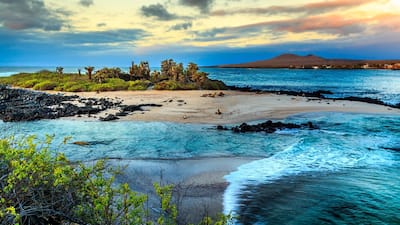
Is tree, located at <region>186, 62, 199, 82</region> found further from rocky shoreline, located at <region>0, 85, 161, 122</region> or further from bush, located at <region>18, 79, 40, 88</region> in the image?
rocky shoreline, located at <region>0, 85, 161, 122</region>

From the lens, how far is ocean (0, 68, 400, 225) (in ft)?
26.5

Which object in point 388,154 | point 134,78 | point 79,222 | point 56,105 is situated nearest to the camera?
point 79,222

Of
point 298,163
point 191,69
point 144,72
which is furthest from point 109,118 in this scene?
point 144,72

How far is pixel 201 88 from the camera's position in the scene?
153 feet

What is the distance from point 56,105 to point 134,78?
89.2 feet

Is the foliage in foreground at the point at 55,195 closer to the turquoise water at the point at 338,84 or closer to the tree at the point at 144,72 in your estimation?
the turquoise water at the point at 338,84

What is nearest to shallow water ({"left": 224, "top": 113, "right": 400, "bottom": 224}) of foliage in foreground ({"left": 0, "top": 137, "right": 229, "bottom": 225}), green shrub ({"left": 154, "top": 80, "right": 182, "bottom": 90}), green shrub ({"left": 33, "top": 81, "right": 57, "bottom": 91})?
foliage in foreground ({"left": 0, "top": 137, "right": 229, "bottom": 225})

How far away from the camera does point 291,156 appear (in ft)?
Result: 43.1

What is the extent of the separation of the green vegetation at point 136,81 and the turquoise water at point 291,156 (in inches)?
949

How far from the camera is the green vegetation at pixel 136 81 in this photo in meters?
43.8

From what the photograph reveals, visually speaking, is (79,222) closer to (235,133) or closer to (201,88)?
(235,133)

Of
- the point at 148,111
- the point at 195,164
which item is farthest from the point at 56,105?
the point at 195,164

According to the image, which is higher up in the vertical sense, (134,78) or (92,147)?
(134,78)

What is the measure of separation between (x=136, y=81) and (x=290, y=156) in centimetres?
3715
